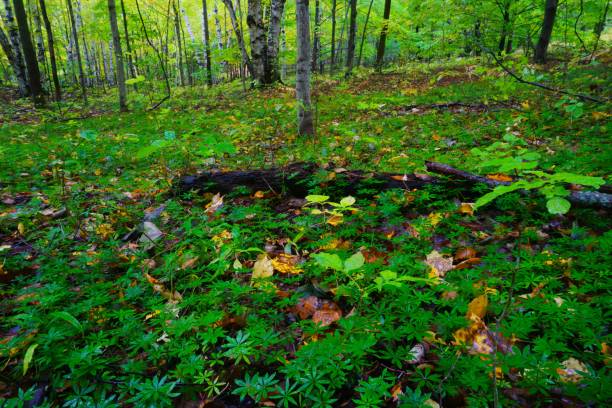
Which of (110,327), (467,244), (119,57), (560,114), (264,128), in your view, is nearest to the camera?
(110,327)

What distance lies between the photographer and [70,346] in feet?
4.95

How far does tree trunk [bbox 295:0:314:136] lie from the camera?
5.19 meters

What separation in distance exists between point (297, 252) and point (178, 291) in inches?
33.3

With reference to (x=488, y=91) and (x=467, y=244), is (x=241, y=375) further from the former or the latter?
(x=488, y=91)

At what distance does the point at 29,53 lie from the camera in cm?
1020

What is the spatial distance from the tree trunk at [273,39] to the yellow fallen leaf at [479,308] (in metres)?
11.5

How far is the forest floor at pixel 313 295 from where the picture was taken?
125 cm

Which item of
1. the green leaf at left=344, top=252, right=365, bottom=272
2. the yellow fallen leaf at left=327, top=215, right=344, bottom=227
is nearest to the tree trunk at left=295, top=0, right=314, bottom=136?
the yellow fallen leaf at left=327, top=215, right=344, bottom=227

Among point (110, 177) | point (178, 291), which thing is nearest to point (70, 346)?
point (178, 291)

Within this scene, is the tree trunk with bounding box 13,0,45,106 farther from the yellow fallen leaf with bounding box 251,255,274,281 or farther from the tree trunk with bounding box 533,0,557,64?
the tree trunk with bounding box 533,0,557,64

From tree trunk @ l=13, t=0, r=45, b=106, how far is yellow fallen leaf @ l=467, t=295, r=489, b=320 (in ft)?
44.5

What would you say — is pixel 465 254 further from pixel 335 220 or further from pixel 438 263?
pixel 335 220

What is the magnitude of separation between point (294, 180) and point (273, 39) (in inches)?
394

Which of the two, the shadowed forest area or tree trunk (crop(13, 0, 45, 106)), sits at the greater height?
tree trunk (crop(13, 0, 45, 106))
